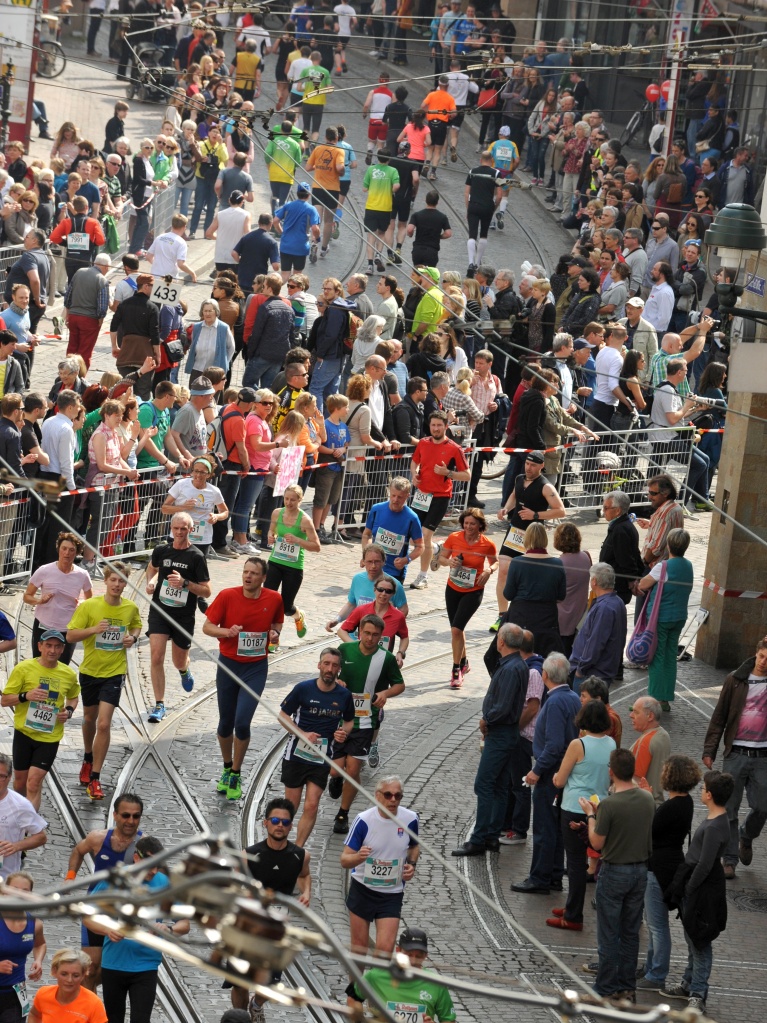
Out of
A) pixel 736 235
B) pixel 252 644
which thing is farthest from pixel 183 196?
pixel 252 644

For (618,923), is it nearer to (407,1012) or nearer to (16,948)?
(407,1012)

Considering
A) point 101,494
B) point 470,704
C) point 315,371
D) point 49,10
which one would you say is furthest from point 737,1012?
point 49,10

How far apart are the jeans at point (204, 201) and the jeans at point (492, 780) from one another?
18409 mm

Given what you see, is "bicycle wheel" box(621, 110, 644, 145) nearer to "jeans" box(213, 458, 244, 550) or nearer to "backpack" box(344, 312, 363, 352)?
"backpack" box(344, 312, 363, 352)

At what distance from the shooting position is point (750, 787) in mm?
13625

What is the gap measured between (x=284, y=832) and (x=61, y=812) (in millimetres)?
2692

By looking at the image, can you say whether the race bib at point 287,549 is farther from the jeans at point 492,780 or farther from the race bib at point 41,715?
the race bib at point 41,715

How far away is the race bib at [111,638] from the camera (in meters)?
13.4

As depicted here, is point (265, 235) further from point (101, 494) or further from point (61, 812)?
point (61, 812)

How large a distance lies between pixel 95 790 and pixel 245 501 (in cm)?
585

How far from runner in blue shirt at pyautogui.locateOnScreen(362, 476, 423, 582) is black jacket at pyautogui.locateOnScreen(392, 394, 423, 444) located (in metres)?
3.52

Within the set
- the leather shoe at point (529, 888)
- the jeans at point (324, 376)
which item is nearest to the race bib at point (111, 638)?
the leather shoe at point (529, 888)

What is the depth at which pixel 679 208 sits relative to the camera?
29.9 metres

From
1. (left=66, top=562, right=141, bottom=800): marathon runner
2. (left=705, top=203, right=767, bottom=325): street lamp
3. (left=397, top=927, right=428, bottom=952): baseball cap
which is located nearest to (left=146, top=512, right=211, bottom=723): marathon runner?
(left=66, top=562, right=141, bottom=800): marathon runner
